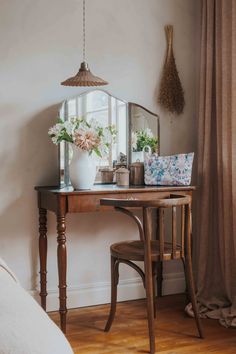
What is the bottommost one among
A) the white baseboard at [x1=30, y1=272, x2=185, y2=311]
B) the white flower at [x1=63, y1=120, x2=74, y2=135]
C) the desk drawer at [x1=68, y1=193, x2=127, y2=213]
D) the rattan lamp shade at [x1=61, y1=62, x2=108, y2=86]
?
the white baseboard at [x1=30, y1=272, x2=185, y2=311]

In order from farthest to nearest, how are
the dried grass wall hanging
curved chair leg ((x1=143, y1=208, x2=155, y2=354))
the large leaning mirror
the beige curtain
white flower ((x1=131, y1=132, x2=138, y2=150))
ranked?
the dried grass wall hanging
white flower ((x1=131, y1=132, x2=138, y2=150))
the large leaning mirror
the beige curtain
curved chair leg ((x1=143, y1=208, x2=155, y2=354))

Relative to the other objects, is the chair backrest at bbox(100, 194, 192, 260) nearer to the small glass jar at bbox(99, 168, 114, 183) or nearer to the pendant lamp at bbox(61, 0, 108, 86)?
the small glass jar at bbox(99, 168, 114, 183)

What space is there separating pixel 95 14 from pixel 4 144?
3.53 ft

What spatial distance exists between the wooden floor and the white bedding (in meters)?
1.41

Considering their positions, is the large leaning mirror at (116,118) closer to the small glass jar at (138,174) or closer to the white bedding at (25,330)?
the small glass jar at (138,174)

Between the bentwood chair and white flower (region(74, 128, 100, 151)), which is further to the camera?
white flower (region(74, 128, 100, 151))

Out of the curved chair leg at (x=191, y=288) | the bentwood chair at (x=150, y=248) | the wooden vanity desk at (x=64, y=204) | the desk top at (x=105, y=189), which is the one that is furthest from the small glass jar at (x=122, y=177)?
the curved chair leg at (x=191, y=288)

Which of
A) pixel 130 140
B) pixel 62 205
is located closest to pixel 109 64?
pixel 130 140

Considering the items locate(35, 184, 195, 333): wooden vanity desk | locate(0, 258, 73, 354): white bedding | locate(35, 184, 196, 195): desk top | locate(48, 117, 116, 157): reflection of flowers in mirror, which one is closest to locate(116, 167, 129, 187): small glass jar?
locate(35, 184, 196, 195): desk top

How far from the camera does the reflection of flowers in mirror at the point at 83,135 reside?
8.73 ft

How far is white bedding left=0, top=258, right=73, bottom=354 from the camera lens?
2.78 feet

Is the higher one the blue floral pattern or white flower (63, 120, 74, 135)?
white flower (63, 120, 74, 135)

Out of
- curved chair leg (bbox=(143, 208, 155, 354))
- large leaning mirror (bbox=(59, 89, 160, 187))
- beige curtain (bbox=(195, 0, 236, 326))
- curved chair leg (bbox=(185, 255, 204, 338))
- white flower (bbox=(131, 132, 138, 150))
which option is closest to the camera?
curved chair leg (bbox=(143, 208, 155, 354))

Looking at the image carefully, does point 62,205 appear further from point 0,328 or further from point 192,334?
point 0,328
